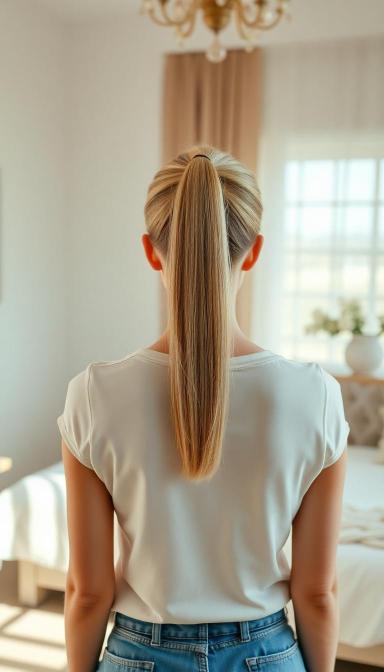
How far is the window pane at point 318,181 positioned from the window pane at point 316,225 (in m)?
0.08

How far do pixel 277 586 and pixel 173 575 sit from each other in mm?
179

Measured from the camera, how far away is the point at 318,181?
464 centimetres

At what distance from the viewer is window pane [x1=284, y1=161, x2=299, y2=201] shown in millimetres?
4680

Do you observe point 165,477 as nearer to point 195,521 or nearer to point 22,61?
point 195,521

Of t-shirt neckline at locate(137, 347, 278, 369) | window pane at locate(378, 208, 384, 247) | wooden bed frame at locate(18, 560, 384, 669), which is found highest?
window pane at locate(378, 208, 384, 247)

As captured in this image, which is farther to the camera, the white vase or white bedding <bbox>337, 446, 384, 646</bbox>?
the white vase

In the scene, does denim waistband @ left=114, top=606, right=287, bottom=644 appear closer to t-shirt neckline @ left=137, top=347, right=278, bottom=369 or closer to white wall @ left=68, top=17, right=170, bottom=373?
t-shirt neckline @ left=137, top=347, right=278, bottom=369

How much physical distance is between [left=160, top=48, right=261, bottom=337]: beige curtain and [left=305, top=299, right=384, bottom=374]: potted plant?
1.84 feet

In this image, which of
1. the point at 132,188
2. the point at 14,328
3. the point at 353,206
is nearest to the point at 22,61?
the point at 132,188

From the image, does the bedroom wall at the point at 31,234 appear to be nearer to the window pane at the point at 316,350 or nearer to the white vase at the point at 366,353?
the window pane at the point at 316,350

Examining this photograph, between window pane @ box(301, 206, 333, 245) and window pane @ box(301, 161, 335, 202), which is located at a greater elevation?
window pane @ box(301, 161, 335, 202)

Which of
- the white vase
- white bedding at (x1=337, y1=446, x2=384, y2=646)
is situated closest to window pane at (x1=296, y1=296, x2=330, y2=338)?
the white vase

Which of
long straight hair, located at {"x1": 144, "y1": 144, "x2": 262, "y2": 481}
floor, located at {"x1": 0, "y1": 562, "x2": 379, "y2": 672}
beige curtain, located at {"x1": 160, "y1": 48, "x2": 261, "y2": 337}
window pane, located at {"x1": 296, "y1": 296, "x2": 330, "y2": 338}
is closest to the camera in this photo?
long straight hair, located at {"x1": 144, "y1": 144, "x2": 262, "y2": 481}

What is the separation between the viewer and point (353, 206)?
4586 millimetres
